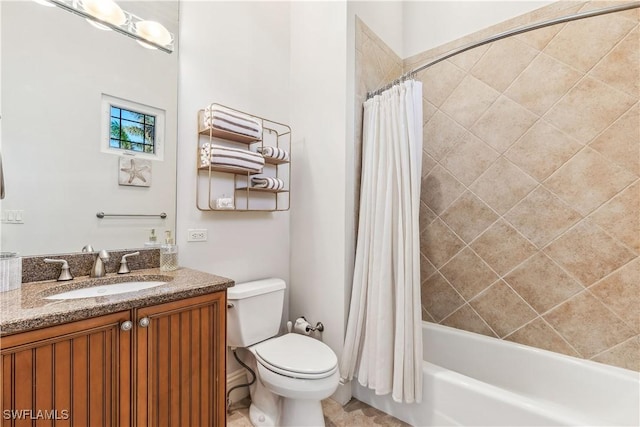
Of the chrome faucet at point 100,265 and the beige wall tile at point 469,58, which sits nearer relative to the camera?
the chrome faucet at point 100,265

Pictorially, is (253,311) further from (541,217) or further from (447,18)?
(447,18)

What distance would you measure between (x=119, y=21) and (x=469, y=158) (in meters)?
2.15

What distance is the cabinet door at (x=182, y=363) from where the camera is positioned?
960 mm

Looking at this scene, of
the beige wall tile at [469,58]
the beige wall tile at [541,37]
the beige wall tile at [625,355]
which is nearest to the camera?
the beige wall tile at [625,355]

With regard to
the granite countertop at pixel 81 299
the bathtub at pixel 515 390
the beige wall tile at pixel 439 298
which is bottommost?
the bathtub at pixel 515 390

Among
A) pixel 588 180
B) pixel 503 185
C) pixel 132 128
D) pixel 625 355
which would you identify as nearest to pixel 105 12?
pixel 132 128

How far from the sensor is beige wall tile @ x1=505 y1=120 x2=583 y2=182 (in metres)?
1.65

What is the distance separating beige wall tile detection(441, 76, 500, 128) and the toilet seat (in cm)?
176

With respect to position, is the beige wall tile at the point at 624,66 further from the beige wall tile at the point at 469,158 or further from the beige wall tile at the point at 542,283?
the beige wall tile at the point at 542,283

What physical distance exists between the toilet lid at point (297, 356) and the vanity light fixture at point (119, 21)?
169 centimetres

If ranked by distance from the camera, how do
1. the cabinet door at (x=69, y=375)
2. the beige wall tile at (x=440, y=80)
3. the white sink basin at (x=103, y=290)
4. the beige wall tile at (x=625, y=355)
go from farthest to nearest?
1. the beige wall tile at (x=440, y=80)
2. the beige wall tile at (x=625, y=355)
3. the white sink basin at (x=103, y=290)
4. the cabinet door at (x=69, y=375)

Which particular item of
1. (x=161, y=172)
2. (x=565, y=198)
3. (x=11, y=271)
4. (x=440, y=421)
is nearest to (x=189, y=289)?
(x=11, y=271)

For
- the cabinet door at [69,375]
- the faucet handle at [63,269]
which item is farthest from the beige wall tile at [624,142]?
the faucet handle at [63,269]

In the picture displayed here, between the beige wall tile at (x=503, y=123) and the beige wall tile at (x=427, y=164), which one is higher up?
the beige wall tile at (x=503, y=123)
